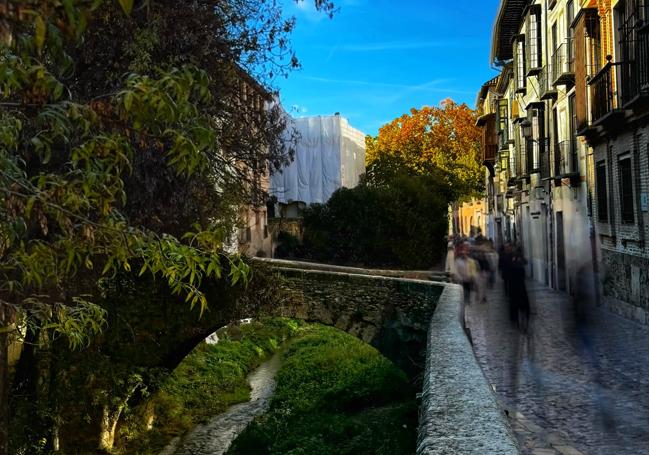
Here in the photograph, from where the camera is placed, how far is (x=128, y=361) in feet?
47.1

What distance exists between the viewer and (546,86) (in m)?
20.8

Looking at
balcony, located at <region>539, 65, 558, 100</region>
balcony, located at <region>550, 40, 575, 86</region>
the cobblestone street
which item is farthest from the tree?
balcony, located at <region>539, 65, 558, 100</region>

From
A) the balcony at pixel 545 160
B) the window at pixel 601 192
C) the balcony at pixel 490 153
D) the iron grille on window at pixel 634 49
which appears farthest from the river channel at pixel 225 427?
the balcony at pixel 490 153

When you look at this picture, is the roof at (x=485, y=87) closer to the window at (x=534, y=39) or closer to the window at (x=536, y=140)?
the window at (x=534, y=39)

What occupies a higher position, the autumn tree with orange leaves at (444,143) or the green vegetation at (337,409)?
the autumn tree with orange leaves at (444,143)

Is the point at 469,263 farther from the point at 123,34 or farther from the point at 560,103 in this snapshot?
the point at 123,34

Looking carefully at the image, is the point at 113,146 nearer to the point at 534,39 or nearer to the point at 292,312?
the point at 292,312

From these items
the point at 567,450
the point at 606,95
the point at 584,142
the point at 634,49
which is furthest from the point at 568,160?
the point at 567,450

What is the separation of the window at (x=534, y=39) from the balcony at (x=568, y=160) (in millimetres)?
3991

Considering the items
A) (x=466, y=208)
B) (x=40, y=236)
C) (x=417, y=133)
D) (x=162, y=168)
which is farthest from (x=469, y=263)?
(x=466, y=208)

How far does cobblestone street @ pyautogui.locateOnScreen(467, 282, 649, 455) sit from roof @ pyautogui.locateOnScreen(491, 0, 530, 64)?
14797mm

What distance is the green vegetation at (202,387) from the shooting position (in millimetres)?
16203

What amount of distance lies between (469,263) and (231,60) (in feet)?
31.9

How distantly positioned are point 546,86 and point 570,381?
13.9m
